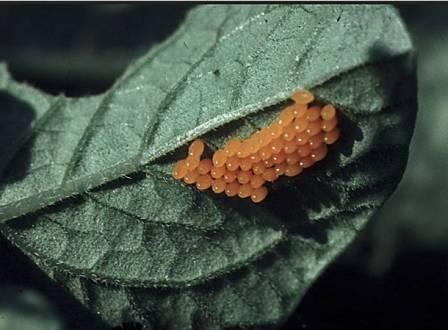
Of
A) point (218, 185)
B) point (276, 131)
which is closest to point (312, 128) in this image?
point (276, 131)

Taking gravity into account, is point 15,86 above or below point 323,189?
above

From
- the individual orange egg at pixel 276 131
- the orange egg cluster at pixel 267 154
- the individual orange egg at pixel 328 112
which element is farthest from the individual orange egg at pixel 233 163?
the individual orange egg at pixel 328 112

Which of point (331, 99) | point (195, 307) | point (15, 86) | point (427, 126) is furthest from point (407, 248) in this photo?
point (15, 86)

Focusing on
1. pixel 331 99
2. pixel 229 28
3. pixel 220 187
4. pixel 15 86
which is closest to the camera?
pixel 331 99

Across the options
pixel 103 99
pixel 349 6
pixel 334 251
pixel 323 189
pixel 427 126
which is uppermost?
pixel 349 6

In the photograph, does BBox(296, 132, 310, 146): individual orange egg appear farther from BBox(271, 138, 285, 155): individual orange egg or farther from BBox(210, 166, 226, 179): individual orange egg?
BBox(210, 166, 226, 179): individual orange egg

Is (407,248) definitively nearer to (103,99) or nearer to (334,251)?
(334,251)

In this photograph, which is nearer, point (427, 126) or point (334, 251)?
point (334, 251)

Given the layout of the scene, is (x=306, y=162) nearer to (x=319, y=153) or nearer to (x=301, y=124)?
(x=319, y=153)
